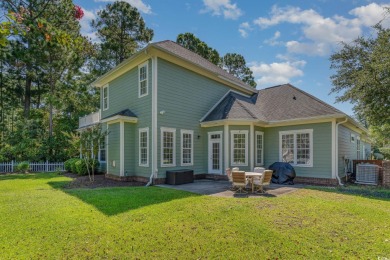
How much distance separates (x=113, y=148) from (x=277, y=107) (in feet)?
32.0

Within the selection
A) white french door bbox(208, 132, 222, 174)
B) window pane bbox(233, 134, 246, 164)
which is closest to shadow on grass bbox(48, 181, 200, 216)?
white french door bbox(208, 132, 222, 174)

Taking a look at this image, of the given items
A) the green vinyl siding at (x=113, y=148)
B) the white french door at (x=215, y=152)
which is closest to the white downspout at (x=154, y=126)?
the green vinyl siding at (x=113, y=148)

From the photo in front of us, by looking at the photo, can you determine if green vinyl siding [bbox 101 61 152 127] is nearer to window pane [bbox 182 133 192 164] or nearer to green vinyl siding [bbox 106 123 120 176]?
green vinyl siding [bbox 106 123 120 176]

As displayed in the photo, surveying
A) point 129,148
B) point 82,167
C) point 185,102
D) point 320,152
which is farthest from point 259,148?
point 82,167

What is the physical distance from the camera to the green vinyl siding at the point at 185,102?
11.2 meters

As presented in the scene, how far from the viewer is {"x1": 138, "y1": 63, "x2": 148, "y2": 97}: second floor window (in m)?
11.5

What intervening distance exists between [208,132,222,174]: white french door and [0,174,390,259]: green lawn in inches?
192

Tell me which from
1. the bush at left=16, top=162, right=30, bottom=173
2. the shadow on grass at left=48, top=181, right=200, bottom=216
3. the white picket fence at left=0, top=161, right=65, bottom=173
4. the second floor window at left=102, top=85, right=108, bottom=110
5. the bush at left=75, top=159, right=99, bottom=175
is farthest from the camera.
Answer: the white picket fence at left=0, top=161, right=65, bottom=173

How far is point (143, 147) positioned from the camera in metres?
11.6

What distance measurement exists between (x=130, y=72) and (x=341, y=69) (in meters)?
12.8

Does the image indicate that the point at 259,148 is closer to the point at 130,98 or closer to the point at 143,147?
the point at 143,147

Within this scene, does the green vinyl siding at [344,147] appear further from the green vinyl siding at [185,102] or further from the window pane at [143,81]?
the window pane at [143,81]

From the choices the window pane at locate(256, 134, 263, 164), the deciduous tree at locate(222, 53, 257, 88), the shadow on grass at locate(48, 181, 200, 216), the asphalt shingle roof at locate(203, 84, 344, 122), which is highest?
the deciduous tree at locate(222, 53, 257, 88)

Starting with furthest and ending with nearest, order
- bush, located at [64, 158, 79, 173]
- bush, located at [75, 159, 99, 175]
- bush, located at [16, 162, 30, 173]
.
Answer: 1. bush, located at [16, 162, 30, 173]
2. bush, located at [64, 158, 79, 173]
3. bush, located at [75, 159, 99, 175]
